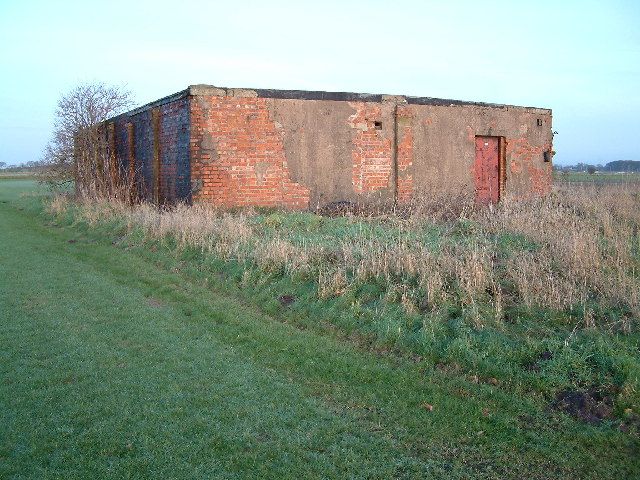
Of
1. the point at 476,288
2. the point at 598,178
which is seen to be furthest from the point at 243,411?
the point at 598,178

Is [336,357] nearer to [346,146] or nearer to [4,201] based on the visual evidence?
[346,146]

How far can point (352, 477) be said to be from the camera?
3.75 metres

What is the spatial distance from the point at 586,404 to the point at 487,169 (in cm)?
1431

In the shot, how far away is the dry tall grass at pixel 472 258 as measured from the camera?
6.49 metres

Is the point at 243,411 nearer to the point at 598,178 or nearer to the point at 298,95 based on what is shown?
the point at 298,95

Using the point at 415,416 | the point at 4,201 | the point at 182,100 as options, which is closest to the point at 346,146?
the point at 182,100

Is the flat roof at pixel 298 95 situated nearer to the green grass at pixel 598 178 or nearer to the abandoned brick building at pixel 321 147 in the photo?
the abandoned brick building at pixel 321 147

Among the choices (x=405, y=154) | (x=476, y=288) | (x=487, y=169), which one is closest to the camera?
(x=476, y=288)

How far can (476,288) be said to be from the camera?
685 cm

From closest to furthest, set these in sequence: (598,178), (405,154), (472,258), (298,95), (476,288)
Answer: (476,288)
(472,258)
(298,95)
(405,154)
(598,178)

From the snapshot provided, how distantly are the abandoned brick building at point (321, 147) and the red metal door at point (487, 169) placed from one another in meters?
0.03

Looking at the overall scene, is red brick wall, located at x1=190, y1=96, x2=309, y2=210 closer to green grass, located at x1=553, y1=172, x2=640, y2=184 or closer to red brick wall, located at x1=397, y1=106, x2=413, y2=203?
red brick wall, located at x1=397, y1=106, x2=413, y2=203

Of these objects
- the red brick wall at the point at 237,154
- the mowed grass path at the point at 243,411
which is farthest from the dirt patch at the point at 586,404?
the red brick wall at the point at 237,154

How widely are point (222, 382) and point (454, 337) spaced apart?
2.33 m
